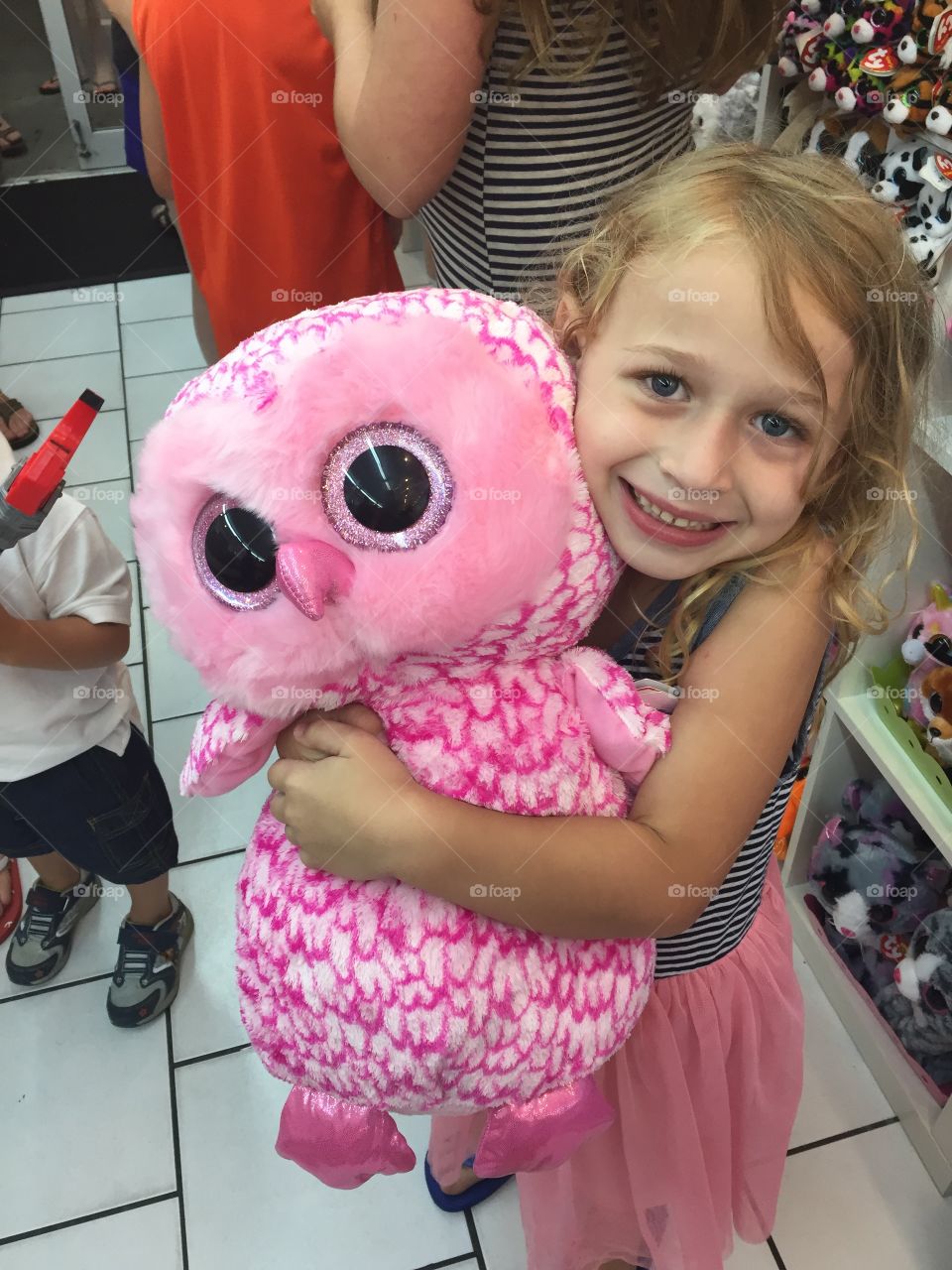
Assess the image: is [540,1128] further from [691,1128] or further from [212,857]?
[212,857]

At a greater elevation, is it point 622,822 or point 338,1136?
point 622,822

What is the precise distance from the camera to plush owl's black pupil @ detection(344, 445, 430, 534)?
0.53 m

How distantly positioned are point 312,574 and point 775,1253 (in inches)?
47.8

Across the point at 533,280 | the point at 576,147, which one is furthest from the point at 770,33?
the point at 533,280

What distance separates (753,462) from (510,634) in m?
0.20

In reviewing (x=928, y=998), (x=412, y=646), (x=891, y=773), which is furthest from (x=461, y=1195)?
(x=412, y=646)

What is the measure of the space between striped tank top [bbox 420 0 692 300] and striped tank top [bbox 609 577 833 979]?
0.35 meters

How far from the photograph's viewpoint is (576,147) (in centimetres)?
91

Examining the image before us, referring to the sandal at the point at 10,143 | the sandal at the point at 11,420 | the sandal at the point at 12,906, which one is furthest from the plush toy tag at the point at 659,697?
the sandal at the point at 10,143

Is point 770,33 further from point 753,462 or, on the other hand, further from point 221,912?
point 221,912

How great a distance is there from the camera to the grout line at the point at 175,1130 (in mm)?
1300

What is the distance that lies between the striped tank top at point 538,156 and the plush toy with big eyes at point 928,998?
38.8 inches

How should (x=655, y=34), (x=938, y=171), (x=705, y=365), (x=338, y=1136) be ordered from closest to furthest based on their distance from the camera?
(x=705, y=365), (x=338, y=1136), (x=655, y=34), (x=938, y=171)

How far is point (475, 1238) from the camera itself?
4.23 feet
